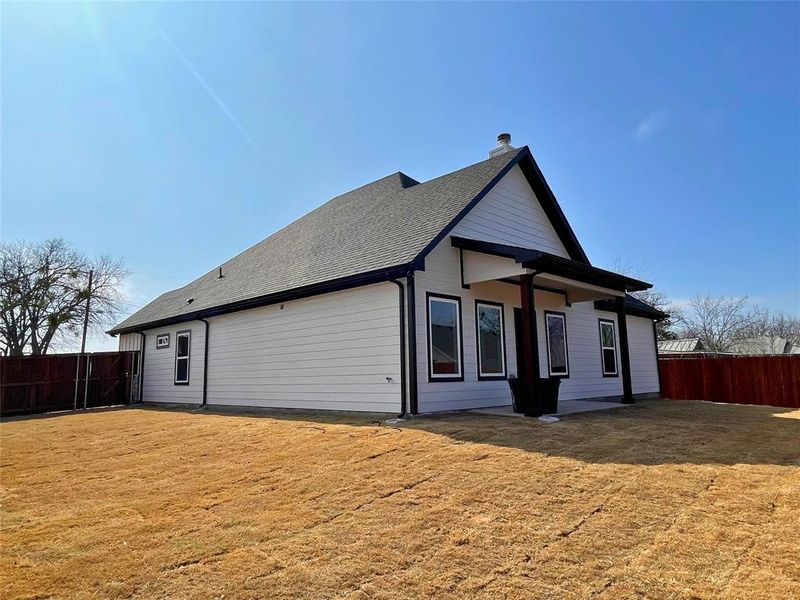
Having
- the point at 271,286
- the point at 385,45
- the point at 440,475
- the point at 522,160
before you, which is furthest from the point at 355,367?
the point at 385,45

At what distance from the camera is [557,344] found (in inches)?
468

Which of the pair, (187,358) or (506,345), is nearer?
(506,345)

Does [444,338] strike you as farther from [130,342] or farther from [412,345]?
[130,342]

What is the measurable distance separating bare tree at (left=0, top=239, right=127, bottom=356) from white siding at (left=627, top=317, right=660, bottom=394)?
103ft

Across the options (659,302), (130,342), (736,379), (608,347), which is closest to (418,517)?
(608,347)

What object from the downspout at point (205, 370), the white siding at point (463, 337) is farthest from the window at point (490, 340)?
the downspout at point (205, 370)

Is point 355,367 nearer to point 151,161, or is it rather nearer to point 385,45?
point 385,45

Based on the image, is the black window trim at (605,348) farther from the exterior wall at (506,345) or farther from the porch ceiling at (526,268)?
the porch ceiling at (526,268)

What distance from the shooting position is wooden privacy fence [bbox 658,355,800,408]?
13922 millimetres

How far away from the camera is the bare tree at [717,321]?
39719 millimetres

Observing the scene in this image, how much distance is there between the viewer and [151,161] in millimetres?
13289

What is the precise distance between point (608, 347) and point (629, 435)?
8.23m

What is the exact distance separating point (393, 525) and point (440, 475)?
46.9 inches

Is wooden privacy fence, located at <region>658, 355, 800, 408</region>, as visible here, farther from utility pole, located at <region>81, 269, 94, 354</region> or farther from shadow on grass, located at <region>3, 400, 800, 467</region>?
utility pole, located at <region>81, 269, 94, 354</region>
